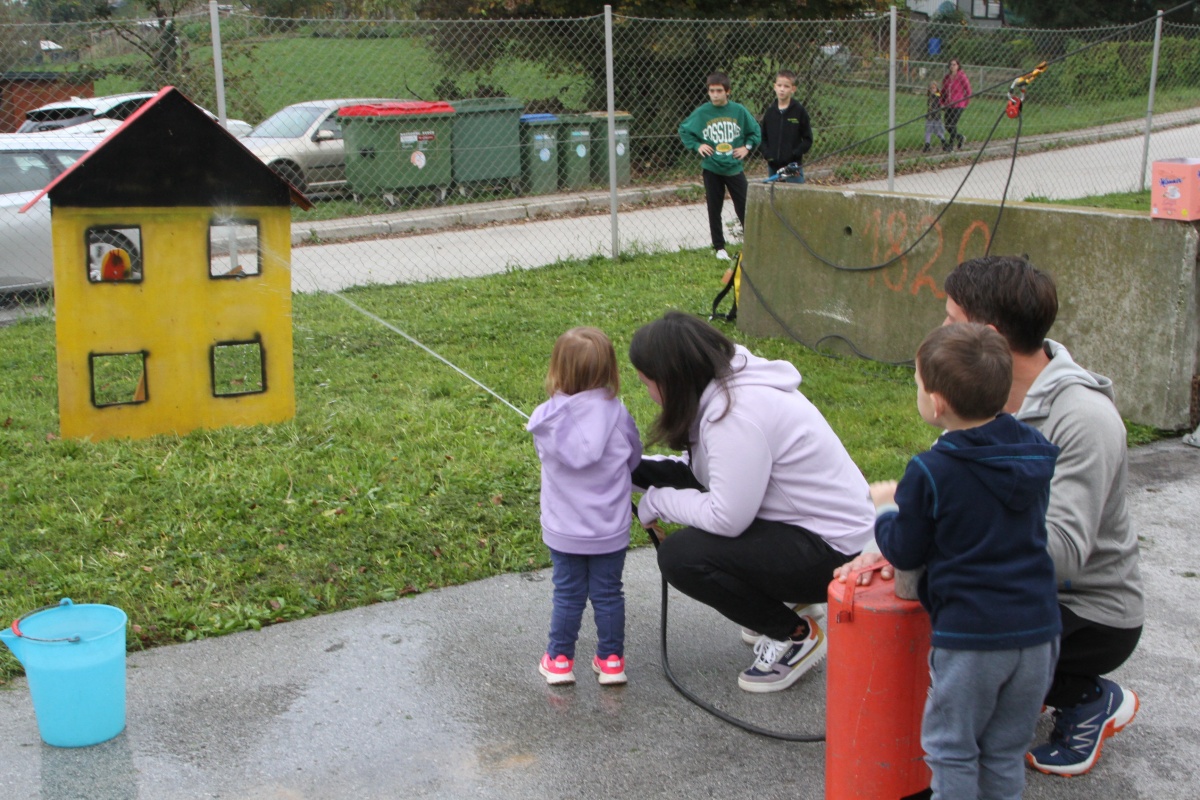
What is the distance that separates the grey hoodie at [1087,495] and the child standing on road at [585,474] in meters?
1.11

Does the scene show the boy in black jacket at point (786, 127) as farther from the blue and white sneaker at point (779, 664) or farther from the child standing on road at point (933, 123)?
the blue and white sneaker at point (779, 664)

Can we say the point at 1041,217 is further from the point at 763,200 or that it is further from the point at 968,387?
the point at 968,387

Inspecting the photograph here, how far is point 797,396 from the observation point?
3.18 metres

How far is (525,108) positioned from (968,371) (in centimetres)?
1290

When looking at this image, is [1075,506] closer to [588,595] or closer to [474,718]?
[588,595]

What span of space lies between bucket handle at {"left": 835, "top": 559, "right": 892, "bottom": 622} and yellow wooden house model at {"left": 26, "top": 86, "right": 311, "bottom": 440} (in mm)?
3971

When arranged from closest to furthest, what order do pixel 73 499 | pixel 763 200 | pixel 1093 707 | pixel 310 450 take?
pixel 1093 707 < pixel 73 499 < pixel 310 450 < pixel 763 200

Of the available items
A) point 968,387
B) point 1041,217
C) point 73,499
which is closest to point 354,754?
Answer: point 968,387

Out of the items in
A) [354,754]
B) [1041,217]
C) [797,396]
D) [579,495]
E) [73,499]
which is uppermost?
[1041,217]

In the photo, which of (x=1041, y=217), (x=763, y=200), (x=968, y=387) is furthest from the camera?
(x=763, y=200)

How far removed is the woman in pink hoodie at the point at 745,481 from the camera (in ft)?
10.0

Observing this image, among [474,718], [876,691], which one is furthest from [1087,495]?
[474,718]

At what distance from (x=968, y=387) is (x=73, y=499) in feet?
12.5

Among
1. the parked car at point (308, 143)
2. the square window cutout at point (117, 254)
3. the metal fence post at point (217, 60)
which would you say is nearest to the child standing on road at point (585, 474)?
the square window cutout at point (117, 254)
